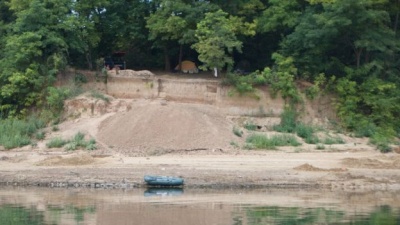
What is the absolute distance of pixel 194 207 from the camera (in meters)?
27.9

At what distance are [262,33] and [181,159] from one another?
1291cm

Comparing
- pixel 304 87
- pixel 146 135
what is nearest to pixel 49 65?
pixel 146 135

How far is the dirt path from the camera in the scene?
33.4 metres

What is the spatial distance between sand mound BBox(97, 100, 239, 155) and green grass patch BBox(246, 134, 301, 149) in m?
0.82

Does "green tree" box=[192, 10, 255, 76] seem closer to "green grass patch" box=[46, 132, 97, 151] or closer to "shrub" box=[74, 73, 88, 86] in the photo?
"shrub" box=[74, 73, 88, 86]

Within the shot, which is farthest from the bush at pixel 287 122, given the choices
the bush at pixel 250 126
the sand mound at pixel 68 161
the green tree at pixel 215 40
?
the sand mound at pixel 68 161

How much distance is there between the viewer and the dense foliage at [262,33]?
4181 cm

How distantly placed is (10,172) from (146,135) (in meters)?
6.59

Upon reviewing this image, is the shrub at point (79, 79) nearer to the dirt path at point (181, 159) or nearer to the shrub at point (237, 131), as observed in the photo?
the dirt path at point (181, 159)

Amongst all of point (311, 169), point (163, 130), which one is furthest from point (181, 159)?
point (311, 169)

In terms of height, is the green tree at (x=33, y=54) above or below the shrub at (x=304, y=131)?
above

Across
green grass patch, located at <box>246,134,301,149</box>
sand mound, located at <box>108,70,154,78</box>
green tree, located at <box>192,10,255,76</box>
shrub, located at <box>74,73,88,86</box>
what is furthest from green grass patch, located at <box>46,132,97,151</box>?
green tree, located at <box>192,10,255,76</box>

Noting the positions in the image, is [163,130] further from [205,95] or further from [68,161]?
[205,95]

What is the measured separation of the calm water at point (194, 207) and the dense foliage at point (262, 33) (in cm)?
1048
